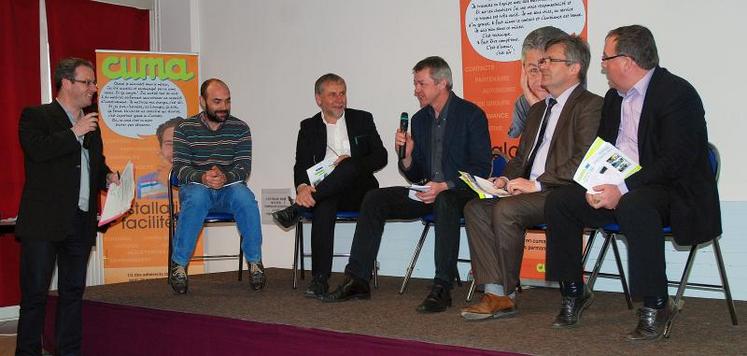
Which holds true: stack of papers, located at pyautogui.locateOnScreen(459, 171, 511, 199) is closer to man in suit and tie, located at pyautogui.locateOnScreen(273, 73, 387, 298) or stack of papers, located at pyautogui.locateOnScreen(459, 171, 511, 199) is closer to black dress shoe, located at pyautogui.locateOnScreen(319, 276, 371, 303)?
black dress shoe, located at pyautogui.locateOnScreen(319, 276, 371, 303)

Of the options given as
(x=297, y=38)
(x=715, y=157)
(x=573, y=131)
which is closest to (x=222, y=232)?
(x=297, y=38)

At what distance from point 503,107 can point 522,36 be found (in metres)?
0.45

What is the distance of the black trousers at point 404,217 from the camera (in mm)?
3773

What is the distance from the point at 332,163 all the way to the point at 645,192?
196cm

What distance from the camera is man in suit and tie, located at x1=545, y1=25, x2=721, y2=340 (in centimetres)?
291

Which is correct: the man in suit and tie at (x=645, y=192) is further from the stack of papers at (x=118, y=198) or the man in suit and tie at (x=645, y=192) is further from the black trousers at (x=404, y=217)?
the stack of papers at (x=118, y=198)

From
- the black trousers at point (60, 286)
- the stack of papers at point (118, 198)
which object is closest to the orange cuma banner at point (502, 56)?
the stack of papers at point (118, 198)

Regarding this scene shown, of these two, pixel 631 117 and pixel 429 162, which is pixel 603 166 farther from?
pixel 429 162

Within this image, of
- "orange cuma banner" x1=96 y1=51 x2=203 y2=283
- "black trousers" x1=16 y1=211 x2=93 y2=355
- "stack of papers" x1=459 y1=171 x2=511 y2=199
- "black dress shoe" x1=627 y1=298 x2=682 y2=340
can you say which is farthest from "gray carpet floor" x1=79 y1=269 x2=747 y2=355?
"orange cuma banner" x1=96 y1=51 x2=203 y2=283

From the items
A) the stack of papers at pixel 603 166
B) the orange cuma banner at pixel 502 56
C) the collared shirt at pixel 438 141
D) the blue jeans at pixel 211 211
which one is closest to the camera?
the stack of papers at pixel 603 166

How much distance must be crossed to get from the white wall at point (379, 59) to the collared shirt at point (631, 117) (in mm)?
1186

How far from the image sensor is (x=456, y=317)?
3463mm

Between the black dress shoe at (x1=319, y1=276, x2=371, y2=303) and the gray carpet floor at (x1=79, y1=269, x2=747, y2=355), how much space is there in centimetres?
6

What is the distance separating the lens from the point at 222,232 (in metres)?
6.55
